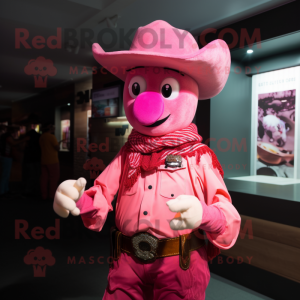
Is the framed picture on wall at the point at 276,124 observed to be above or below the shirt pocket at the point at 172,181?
above

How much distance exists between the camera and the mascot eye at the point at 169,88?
3.87 ft

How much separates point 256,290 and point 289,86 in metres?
1.74

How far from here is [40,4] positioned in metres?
2.70

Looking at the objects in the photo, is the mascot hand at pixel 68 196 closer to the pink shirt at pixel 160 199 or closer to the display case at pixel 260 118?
the pink shirt at pixel 160 199

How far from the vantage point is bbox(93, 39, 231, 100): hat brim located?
3.62 feet

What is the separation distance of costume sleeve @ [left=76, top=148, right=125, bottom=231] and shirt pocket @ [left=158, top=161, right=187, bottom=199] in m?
0.24

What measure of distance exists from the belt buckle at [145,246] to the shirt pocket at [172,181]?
0.58ft

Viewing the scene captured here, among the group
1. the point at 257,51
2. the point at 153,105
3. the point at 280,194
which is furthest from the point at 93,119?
the point at 153,105

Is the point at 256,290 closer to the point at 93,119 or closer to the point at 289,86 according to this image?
the point at 289,86

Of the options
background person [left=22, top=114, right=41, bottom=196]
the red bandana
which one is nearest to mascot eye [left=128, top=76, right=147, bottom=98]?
the red bandana

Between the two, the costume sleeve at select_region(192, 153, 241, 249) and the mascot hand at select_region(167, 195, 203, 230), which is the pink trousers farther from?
the mascot hand at select_region(167, 195, 203, 230)

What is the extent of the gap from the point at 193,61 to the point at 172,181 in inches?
19.3

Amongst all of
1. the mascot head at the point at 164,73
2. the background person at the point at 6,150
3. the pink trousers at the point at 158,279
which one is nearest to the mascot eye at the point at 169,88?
the mascot head at the point at 164,73

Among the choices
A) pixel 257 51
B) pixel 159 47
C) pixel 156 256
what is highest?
pixel 257 51
